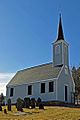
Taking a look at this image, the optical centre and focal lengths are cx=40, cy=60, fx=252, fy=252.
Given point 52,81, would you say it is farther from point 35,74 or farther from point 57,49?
point 57,49

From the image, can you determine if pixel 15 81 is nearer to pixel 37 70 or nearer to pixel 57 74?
pixel 37 70

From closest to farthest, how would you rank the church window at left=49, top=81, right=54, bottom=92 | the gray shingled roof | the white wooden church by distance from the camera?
the church window at left=49, top=81, right=54, bottom=92 < the white wooden church < the gray shingled roof

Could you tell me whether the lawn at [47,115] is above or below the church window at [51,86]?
below

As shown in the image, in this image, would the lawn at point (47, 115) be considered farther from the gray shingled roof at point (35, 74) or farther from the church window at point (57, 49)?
the church window at point (57, 49)

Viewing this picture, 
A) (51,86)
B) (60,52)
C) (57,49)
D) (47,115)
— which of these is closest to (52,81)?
(51,86)

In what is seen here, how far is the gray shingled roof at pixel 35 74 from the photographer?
37.1 m

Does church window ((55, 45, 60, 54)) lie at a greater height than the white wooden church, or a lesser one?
greater

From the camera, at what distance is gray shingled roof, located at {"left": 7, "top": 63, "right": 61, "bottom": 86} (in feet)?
122

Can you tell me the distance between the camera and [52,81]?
35812mm

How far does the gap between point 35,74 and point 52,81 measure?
18.4ft

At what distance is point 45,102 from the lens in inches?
1416

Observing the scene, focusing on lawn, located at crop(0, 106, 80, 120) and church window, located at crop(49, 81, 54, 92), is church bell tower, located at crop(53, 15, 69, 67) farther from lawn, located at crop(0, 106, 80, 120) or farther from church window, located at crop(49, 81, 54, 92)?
lawn, located at crop(0, 106, 80, 120)

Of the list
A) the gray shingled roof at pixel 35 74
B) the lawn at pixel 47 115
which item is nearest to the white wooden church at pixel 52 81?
the gray shingled roof at pixel 35 74

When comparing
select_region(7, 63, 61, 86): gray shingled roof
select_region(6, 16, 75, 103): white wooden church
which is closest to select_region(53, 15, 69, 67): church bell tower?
select_region(6, 16, 75, 103): white wooden church
